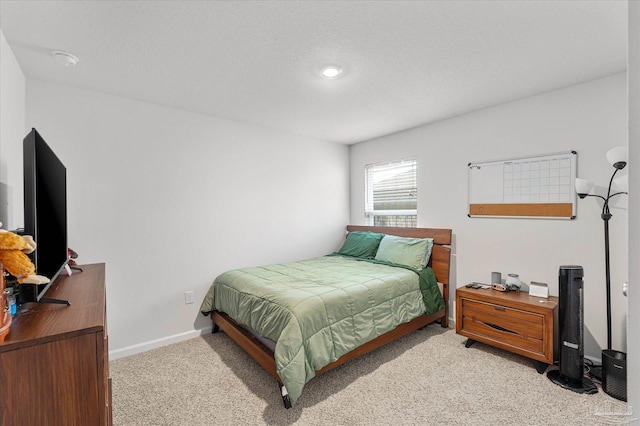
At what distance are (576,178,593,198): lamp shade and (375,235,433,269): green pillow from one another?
141 centimetres

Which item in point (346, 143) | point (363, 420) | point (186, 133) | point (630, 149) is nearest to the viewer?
point (630, 149)

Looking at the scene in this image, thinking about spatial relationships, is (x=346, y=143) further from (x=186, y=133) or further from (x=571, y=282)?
(x=571, y=282)

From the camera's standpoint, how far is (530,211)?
9.21 feet

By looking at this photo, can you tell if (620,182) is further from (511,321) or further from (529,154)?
(511,321)

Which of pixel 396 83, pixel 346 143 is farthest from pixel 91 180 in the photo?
pixel 346 143

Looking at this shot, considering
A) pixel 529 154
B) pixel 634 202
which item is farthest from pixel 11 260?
pixel 529 154

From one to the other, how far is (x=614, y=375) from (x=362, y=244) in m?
2.55

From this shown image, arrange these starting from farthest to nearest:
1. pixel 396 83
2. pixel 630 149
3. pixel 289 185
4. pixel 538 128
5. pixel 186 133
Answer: pixel 289 185
pixel 186 133
pixel 538 128
pixel 396 83
pixel 630 149

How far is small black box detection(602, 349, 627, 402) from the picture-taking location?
2.03m

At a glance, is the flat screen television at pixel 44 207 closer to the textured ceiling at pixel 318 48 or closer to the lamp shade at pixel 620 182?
the textured ceiling at pixel 318 48

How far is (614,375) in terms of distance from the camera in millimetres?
2062

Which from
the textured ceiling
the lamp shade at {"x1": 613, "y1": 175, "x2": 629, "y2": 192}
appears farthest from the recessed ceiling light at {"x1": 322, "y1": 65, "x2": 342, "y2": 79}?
the lamp shade at {"x1": 613, "y1": 175, "x2": 629, "y2": 192}

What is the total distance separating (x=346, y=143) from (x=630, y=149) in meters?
4.22

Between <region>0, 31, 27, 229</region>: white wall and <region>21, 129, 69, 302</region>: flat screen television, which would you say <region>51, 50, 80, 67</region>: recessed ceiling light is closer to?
<region>0, 31, 27, 229</region>: white wall
